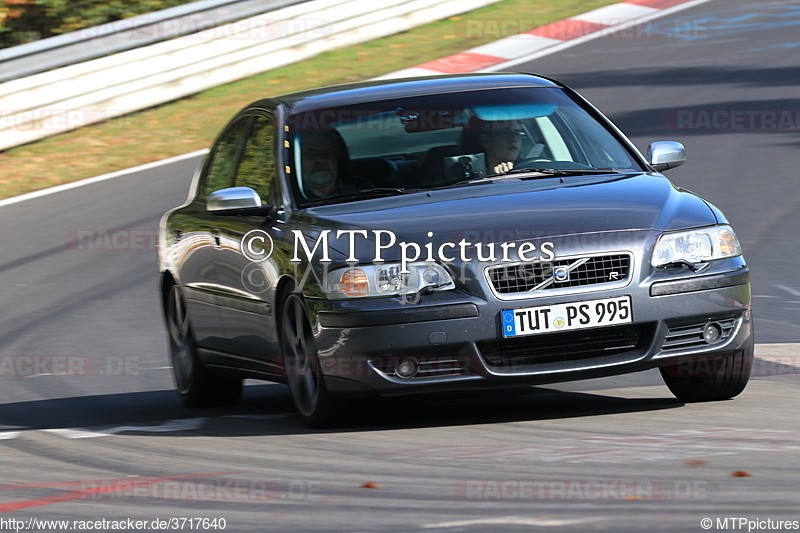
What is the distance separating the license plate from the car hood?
0.98ft

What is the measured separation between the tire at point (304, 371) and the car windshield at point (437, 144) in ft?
2.06

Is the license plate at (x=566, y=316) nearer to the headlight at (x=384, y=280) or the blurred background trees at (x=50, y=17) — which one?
the headlight at (x=384, y=280)

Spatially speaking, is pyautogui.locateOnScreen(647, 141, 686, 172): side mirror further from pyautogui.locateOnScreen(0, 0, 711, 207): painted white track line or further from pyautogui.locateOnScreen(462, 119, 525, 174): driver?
pyautogui.locateOnScreen(0, 0, 711, 207): painted white track line

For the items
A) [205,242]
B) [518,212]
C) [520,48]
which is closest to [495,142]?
[518,212]

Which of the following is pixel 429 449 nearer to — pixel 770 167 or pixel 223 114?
pixel 770 167

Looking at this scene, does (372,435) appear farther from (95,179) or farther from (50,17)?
(50,17)

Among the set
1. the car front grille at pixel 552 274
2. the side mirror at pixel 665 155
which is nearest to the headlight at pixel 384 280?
the car front grille at pixel 552 274

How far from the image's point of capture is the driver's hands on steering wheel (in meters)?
7.73

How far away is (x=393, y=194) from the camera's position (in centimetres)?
746

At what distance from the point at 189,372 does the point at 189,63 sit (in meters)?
11.8

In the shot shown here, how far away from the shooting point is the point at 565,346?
6797mm

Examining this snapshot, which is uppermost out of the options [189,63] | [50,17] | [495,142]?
[495,142]

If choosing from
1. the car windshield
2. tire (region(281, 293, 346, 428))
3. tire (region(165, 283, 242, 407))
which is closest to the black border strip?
the car windshield

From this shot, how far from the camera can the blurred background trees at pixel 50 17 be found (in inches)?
873
